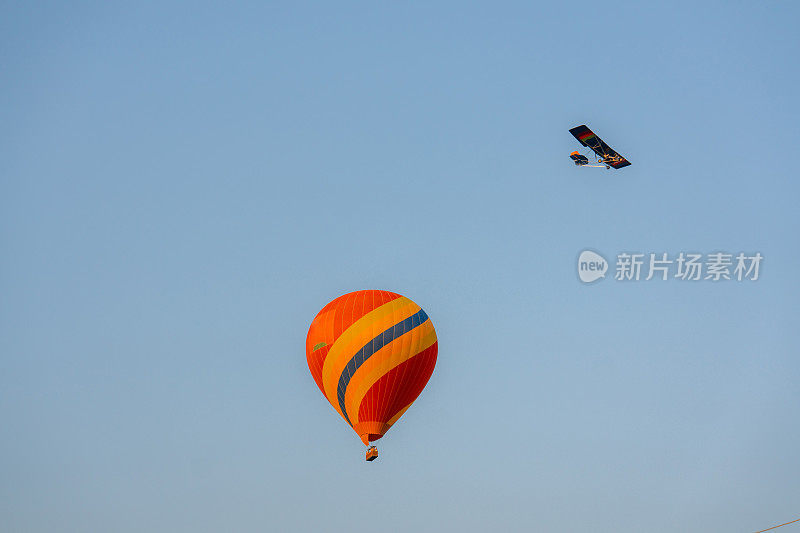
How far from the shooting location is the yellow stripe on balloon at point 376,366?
4272cm

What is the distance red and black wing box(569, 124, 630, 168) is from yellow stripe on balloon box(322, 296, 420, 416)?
1563 cm

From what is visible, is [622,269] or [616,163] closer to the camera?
[622,269]

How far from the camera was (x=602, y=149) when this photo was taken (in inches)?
1982

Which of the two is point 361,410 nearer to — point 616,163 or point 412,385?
point 412,385

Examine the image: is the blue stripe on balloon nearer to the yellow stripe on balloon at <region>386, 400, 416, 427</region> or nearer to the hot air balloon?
the hot air balloon

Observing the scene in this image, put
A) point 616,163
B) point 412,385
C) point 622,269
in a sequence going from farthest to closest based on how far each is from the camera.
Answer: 1. point 616,163
2. point 412,385
3. point 622,269

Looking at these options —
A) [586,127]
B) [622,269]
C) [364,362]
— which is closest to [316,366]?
[364,362]

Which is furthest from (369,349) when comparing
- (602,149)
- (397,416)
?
(602,149)

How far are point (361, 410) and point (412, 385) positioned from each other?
9.97 ft

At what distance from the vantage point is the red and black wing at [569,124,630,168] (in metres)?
50.2

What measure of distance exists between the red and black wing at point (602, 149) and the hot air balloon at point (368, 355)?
594 inches

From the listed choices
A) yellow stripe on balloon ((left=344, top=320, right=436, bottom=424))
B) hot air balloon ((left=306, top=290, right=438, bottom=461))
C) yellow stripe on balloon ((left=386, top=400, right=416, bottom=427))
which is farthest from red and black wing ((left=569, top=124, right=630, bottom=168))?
yellow stripe on balloon ((left=386, top=400, right=416, bottom=427))

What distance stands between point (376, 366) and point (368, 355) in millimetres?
680

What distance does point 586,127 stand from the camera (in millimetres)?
50312
